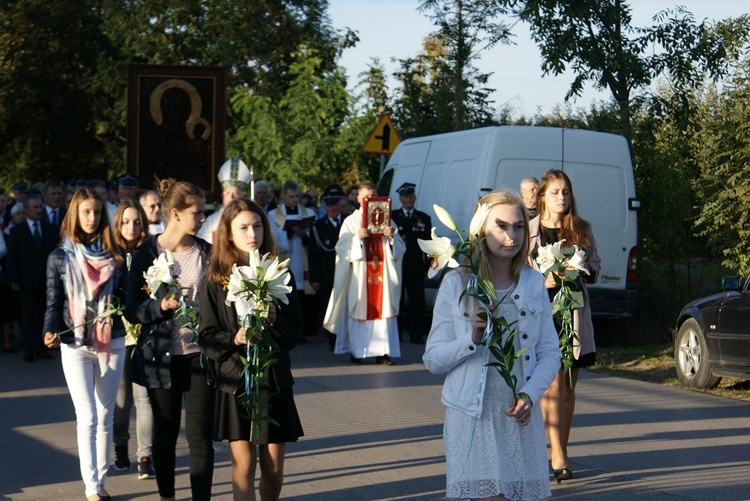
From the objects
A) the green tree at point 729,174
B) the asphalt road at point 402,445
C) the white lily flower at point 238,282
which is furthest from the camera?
the green tree at point 729,174

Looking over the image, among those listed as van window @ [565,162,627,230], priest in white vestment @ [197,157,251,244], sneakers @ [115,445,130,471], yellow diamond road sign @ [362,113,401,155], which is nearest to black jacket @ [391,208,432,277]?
van window @ [565,162,627,230]

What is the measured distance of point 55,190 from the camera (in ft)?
56.9

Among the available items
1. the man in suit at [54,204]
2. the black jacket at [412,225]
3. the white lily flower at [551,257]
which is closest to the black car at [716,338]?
the white lily flower at [551,257]

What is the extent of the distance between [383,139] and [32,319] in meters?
7.50

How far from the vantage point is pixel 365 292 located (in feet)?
51.8

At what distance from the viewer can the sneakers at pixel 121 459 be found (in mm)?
8844

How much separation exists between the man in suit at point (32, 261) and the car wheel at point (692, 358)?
7767 mm

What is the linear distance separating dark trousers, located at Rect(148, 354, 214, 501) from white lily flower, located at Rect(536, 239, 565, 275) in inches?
81.6

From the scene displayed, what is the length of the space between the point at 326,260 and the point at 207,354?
12.3 metres

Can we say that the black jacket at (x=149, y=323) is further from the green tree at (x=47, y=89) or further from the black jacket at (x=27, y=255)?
the green tree at (x=47, y=89)

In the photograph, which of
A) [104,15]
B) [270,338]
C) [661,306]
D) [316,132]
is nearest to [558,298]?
[270,338]

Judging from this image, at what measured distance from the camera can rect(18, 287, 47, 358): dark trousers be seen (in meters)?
15.6

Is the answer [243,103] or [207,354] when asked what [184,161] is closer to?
[243,103]

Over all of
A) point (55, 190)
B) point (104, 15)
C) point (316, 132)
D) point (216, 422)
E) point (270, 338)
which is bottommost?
point (216, 422)
